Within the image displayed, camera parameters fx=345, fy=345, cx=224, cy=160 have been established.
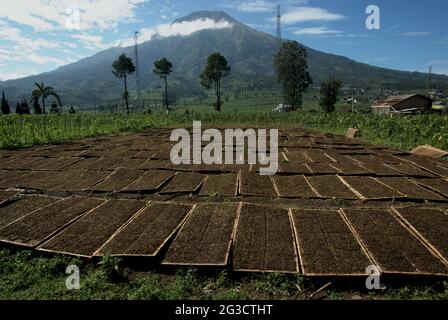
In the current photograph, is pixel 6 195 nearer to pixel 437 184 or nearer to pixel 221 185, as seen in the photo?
pixel 221 185

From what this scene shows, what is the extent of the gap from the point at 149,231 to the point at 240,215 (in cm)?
138

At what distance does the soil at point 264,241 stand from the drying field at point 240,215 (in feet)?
0.05

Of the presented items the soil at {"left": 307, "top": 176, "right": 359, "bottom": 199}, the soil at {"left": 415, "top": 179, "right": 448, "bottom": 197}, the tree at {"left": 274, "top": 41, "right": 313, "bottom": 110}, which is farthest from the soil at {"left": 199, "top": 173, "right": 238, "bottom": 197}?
the tree at {"left": 274, "top": 41, "right": 313, "bottom": 110}

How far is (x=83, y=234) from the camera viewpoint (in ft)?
15.5

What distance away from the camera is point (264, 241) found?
445 centimetres

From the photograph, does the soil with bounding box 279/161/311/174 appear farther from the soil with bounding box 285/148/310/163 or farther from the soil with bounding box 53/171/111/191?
the soil with bounding box 53/171/111/191

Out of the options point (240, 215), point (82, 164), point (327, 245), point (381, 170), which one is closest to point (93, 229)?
point (240, 215)

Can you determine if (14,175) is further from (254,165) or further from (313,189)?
Answer: (313,189)

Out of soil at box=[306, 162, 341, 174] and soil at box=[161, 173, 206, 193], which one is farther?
soil at box=[306, 162, 341, 174]

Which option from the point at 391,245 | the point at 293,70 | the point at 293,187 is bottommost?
the point at 391,245

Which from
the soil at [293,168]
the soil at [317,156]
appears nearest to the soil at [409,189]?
the soil at [293,168]

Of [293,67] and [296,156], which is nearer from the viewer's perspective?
[296,156]

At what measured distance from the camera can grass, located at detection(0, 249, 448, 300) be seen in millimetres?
3479

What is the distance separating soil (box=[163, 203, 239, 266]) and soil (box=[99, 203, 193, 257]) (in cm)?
17
